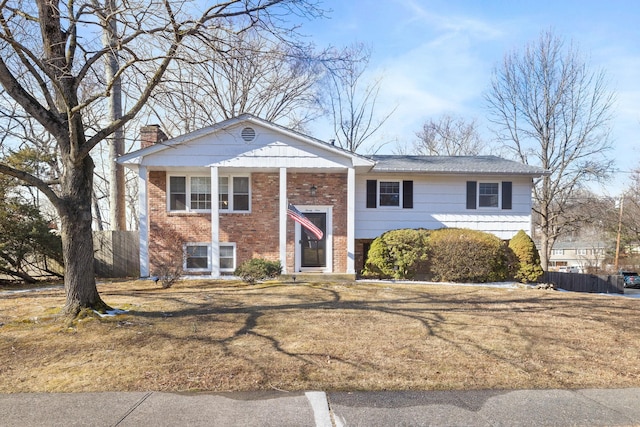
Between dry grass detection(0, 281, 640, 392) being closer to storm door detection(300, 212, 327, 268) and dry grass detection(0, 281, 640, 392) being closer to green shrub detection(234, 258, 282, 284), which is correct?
green shrub detection(234, 258, 282, 284)

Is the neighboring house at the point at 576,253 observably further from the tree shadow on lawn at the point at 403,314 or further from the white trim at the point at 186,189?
the white trim at the point at 186,189

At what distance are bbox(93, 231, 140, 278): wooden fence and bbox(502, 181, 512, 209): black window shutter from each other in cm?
1385

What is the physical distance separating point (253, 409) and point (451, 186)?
12.5 meters

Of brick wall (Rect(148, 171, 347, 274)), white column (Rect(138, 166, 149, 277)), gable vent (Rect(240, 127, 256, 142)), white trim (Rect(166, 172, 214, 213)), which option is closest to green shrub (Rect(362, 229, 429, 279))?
brick wall (Rect(148, 171, 347, 274))

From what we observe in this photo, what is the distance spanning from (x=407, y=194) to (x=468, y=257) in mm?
3160

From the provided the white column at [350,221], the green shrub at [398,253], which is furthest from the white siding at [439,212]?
the white column at [350,221]

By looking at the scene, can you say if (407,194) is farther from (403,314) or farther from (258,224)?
(403,314)

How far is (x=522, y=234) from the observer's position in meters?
13.7

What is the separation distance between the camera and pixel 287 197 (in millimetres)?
13688

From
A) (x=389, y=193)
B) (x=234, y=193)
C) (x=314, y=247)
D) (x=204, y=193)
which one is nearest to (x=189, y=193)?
(x=204, y=193)

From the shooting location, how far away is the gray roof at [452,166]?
14047 millimetres

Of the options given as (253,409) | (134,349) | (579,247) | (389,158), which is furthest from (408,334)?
(579,247)

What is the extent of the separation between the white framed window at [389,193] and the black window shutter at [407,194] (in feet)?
0.61

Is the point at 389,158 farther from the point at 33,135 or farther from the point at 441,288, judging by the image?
the point at 33,135
